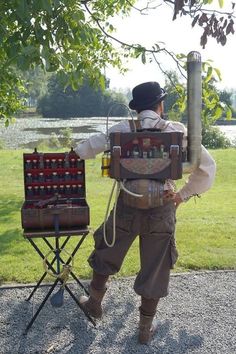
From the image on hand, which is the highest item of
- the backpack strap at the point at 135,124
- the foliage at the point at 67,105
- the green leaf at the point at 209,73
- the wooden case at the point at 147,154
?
the foliage at the point at 67,105

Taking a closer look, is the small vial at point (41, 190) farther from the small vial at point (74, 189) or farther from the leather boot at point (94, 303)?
the leather boot at point (94, 303)

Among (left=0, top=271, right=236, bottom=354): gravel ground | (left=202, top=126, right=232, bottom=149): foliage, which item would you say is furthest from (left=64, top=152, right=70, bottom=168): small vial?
(left=202, top=126, right=232, bottom=149): foliage

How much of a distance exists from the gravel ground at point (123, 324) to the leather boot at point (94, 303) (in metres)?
0.11

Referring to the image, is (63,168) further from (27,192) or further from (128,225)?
(128,225)

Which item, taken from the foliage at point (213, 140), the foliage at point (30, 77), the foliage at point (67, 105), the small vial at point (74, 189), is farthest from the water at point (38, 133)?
the small vial at point (74, 189)

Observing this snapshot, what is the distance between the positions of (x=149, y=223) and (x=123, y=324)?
1072mm

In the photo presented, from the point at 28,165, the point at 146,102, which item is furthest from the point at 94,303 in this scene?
the point at 146,102

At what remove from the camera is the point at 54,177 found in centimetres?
400

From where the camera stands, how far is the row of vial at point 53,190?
158 inches

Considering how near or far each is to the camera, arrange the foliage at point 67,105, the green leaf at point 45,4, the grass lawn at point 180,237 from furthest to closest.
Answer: the foliage at point 67,105, the grass lawn at point 180,237, the green leaf at point 45,4

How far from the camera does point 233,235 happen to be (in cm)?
717

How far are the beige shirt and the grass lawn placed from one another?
1.93m

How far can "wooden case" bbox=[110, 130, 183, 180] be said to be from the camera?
3.35 meters

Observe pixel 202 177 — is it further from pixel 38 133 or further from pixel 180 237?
pixel 38 133
